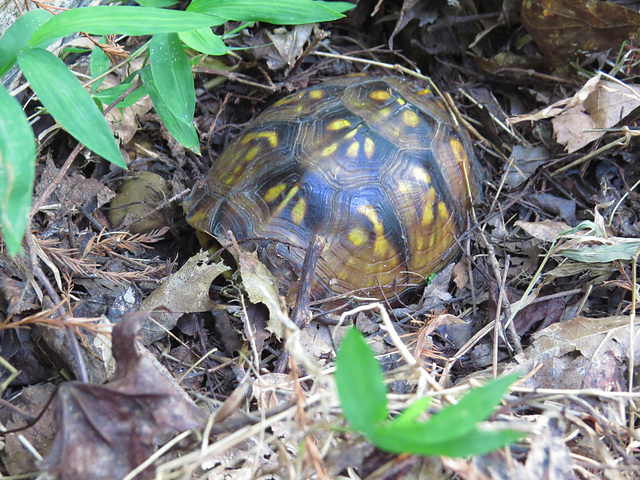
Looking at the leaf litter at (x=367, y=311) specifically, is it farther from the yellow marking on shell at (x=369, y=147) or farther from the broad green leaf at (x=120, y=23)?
the yellow marking on shell at (x=369, y=147)

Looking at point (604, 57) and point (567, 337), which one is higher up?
point (604, 57)

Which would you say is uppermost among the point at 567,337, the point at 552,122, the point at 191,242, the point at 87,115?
the point at 87,115

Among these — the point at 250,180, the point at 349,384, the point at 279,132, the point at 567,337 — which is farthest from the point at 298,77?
the point at 349,384

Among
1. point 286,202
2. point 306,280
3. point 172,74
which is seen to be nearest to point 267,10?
point 172,74

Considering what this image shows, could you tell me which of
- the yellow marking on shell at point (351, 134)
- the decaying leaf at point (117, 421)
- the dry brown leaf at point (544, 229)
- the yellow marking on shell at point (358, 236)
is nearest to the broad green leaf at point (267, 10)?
the yellow marking on shell at point (351, 134)

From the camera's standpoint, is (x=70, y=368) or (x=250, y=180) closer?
(x=70, y=368)

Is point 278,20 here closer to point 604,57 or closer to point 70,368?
point 70,368

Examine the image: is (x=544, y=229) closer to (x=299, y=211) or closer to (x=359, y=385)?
(x=299, y=211)
